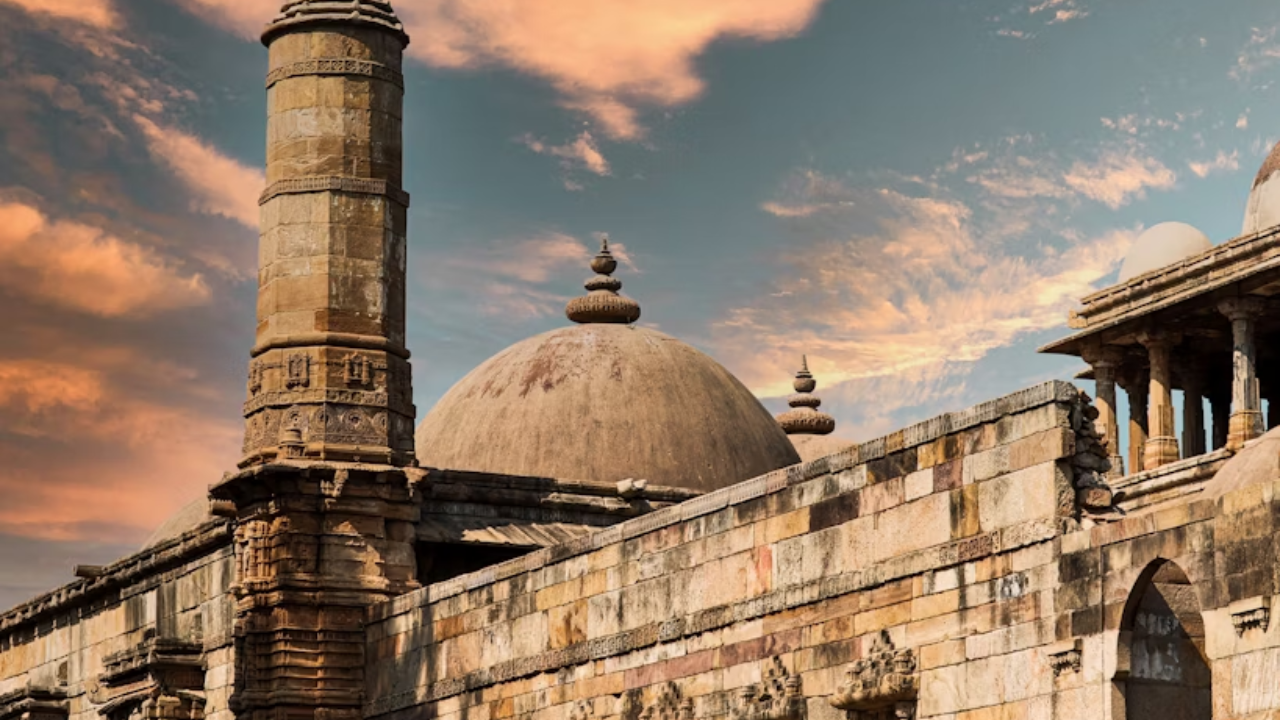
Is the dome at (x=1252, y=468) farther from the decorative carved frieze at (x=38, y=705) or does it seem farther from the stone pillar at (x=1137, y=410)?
the stone pillar at (x=1137, y=410)

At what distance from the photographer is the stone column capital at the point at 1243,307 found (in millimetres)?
34781

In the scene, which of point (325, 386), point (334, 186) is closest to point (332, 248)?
point (334, 186)

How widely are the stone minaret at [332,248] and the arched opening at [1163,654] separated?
11.7m

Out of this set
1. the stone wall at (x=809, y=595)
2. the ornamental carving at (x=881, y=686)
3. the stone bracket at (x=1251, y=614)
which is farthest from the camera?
the ornamental carving at (x=881, y=686)

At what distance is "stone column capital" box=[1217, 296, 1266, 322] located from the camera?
114ft

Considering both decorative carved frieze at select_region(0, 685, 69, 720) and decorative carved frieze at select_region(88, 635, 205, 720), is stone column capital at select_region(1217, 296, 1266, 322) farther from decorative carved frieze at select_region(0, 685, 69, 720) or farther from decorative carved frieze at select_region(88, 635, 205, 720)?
decorative carved frieze at select_region(0, 685, 69, 720)

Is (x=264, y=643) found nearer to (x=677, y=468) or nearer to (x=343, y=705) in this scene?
(x=343, y=705)

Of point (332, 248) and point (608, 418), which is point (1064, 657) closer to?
point (332, 248)

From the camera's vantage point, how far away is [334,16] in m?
26.5

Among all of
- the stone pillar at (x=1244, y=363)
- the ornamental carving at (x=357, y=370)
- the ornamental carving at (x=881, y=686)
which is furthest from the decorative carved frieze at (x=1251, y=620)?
the stone pillar at (x=1244, y=363)

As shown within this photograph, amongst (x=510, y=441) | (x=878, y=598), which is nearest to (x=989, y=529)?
(x=878, y=598)

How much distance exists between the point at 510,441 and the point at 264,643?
536cm

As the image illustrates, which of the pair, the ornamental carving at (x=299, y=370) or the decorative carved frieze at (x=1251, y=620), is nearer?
the decorative carved frieze at (x=1251, y=620)

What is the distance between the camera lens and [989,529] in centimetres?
1680
